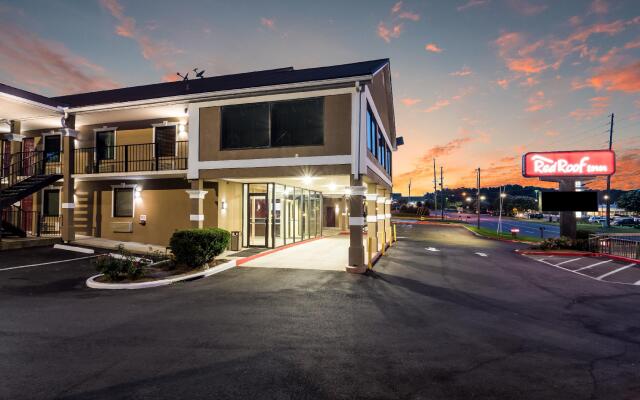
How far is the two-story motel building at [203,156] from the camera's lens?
12.1 metres

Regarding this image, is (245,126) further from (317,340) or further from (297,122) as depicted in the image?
(317,340)

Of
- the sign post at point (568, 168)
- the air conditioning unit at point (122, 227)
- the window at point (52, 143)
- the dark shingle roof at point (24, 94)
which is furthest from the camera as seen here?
the sign post at point (568, 168)

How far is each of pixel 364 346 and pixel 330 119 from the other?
876 cm

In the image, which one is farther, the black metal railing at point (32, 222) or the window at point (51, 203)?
the window at point (51, 203)

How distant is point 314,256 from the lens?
14.8 metres

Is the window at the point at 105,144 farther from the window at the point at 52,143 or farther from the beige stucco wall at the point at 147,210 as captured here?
the window at the point at 52,143

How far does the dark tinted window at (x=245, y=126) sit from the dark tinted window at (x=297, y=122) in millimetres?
439

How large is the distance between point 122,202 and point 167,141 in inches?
172

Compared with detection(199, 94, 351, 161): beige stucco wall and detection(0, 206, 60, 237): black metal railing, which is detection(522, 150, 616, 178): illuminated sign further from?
detection(0, 206, 60, 237): black metal railing

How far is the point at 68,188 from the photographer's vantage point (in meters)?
15.7

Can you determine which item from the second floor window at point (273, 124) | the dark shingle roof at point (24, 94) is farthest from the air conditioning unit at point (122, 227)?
the second floor window at point (273, 124)

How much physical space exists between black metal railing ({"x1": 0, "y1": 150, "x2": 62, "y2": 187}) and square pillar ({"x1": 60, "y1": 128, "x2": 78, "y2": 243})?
9.51 ft

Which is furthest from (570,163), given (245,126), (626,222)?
(626,222)

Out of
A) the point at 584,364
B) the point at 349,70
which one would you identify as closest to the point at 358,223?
the point at 349,70
